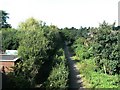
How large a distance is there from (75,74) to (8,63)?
596cm

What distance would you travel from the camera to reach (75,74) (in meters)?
24.7

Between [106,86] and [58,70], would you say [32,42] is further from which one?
[106,86]

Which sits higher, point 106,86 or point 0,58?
point 0,58

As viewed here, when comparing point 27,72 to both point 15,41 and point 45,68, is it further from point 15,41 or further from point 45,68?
point 15,41

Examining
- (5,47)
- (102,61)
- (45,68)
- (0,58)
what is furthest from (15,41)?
(102,61)

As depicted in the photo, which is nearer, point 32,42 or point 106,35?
point 32,42

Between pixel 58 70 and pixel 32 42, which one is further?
pixel 32 42

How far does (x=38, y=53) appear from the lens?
64.1 feet

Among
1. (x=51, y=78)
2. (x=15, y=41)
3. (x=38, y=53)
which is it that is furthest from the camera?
(x=15, y=41)

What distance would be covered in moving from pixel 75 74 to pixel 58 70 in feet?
21.5

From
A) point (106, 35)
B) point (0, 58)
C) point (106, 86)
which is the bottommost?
point (106, 86)

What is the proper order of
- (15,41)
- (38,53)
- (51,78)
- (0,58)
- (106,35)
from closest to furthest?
1. (51,78)
2. (38,53)
3. (106,35)
4. (0,58)
5. (15,41)

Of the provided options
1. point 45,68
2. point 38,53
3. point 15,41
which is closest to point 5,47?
point 15,41

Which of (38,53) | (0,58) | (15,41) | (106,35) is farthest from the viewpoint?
(15,41)
